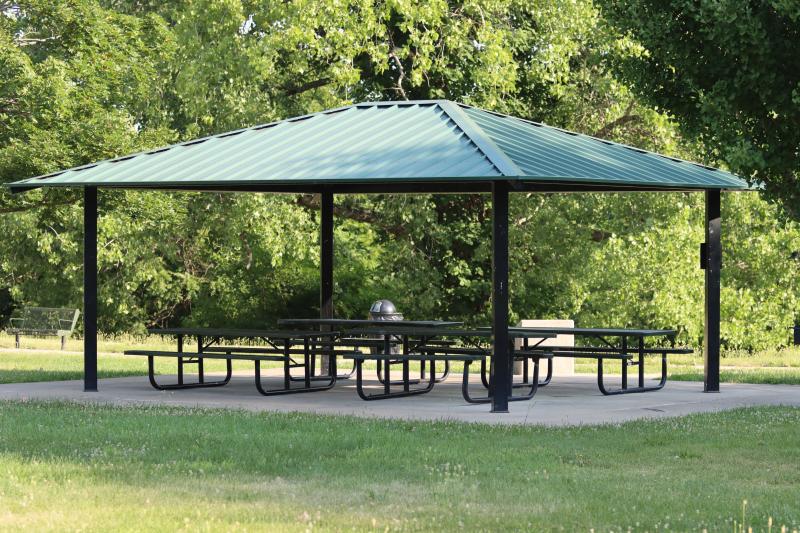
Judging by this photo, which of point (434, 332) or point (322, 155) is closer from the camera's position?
point (434, 332)

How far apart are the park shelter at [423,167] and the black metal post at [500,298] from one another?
0.4 inches

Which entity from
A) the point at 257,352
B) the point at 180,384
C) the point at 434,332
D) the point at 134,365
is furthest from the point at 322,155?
the point at 134,365

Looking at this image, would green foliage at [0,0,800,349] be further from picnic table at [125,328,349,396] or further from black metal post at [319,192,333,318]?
picnic table at [125,328,349,396]

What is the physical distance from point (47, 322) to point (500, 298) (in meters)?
17.2

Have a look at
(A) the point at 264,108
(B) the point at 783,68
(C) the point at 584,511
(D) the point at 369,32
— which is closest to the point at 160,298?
(A) the point at 264,108

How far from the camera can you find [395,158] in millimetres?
14492

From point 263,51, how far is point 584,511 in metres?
23.4

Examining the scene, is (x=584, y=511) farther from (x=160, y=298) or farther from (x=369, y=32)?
(x=160, y=298)

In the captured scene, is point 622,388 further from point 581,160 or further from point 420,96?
point 420,96

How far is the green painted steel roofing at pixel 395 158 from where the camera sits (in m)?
13.9

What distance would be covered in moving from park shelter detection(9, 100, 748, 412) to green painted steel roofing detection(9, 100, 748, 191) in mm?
20

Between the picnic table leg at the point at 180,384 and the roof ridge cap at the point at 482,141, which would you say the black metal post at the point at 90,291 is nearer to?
the picnic table leg at the point at 180,384

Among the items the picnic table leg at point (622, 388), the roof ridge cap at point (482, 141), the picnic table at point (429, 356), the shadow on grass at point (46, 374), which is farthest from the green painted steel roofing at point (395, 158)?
the shadow on grass at point (46, 374)

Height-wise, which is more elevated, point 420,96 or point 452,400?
point 420,96
